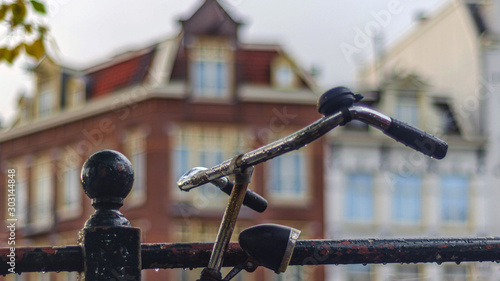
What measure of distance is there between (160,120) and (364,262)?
22.5 m

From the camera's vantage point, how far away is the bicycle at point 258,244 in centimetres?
184

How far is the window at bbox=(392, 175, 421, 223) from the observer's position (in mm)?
25109

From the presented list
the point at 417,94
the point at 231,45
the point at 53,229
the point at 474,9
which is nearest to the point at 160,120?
the point at 231,45

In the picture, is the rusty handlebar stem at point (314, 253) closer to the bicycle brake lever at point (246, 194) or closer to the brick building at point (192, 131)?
the bicycle brake lever at point (246, 194)

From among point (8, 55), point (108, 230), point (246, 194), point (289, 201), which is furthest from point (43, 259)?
point (289, 201)

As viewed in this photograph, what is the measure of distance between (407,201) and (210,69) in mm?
5671

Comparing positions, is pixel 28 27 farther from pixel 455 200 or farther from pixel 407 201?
pixel 455 200

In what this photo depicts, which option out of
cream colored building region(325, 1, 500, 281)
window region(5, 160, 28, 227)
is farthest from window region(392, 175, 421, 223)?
window region(5, 160, 28, 227)

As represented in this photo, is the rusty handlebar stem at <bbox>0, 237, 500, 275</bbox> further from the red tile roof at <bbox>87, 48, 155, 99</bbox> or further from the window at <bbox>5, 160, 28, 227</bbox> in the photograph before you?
the window at <bbox>5, 160, 28, 227</bbox>

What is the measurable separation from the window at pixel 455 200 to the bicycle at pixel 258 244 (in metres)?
23.5

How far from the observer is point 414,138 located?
1839 millimetres

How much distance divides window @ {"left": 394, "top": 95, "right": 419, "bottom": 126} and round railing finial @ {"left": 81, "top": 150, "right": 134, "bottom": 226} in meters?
23.9

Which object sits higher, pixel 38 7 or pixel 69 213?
pixel 69 213

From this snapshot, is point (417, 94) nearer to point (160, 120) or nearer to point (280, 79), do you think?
point (280, 79)
